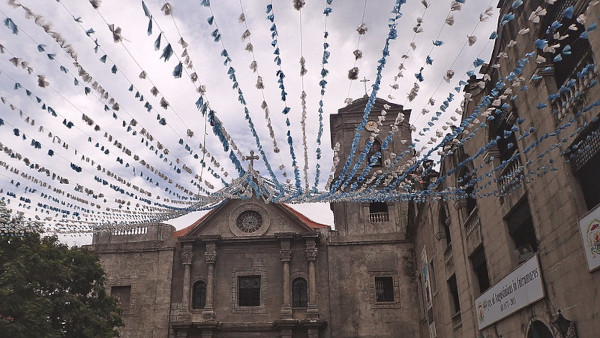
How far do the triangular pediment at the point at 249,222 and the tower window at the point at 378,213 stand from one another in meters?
2.44

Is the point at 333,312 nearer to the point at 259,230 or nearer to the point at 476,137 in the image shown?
the point at 259,230

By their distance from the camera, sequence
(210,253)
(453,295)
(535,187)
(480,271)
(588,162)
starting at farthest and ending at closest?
(210,253) < (453,295) < (480,271) < (535,187) < (588,162)

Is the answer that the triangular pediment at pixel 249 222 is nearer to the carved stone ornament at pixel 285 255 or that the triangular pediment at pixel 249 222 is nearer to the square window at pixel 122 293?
the carved stone ornament at pixel 285 255

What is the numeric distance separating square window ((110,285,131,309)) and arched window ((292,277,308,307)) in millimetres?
7753

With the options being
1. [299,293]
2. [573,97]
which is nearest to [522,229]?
[573,97]

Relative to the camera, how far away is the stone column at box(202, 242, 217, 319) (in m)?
22.9

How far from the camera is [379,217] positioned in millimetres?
24719

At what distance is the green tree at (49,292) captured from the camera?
15312mm

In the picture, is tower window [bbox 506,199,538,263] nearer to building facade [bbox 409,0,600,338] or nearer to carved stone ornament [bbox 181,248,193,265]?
building facade [bbox 409,0,600,338]

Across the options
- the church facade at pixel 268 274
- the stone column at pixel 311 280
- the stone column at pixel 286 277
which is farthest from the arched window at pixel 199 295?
Result: the stone column at pixel 311 280

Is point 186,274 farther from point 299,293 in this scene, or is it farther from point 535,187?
point 535,187

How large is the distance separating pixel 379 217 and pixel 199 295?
30.6 ft

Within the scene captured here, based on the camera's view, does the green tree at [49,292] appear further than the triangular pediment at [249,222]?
No

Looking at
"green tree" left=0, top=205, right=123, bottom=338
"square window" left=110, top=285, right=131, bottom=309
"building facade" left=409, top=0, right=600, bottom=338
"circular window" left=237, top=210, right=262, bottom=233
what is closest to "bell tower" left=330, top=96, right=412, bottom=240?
"circular window" left=237, top=210, right=262, bottom=233
